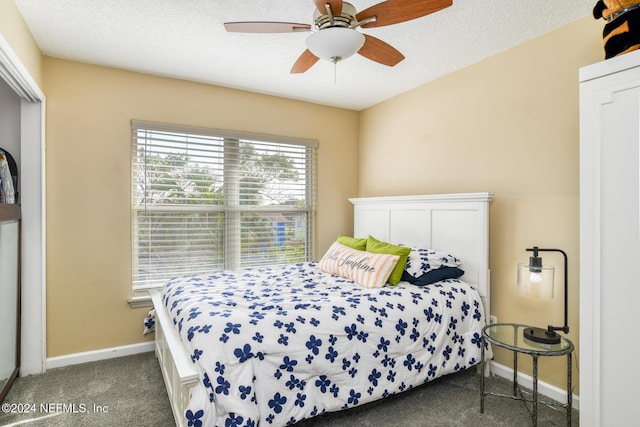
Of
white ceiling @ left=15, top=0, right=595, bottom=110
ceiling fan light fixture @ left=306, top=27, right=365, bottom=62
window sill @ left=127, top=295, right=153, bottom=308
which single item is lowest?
window sill @ left=127, top=295, right=153, bottom=308

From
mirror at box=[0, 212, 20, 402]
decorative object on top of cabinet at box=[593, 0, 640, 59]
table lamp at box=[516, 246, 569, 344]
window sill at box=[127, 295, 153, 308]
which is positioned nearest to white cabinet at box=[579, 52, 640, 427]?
decorative object on top of cabinet at box=[593, 0, 640, 59]

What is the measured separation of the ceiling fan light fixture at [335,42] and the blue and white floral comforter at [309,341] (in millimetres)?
1383

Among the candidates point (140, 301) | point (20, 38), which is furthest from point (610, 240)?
point (20, 38)

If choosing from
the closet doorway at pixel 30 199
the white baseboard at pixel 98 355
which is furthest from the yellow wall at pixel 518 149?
the closet doorway at pixel 30 199

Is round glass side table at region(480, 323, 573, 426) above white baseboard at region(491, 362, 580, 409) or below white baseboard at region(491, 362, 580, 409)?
above

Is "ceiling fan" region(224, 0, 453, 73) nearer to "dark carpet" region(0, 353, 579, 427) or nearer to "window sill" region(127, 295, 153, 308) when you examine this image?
"dark carpet" region(0, 353, 579, 427)

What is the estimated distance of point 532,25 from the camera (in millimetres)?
2264

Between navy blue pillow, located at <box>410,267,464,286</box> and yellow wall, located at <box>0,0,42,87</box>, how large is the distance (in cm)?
284

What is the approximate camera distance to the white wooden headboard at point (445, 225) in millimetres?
2602

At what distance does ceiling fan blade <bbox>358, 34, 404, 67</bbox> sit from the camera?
6.22ft

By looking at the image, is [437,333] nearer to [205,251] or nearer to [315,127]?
[205,251]

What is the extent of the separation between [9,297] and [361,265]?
96.4 inches

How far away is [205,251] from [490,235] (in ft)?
8.24


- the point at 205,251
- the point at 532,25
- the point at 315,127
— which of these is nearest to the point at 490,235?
the point at 532,25
